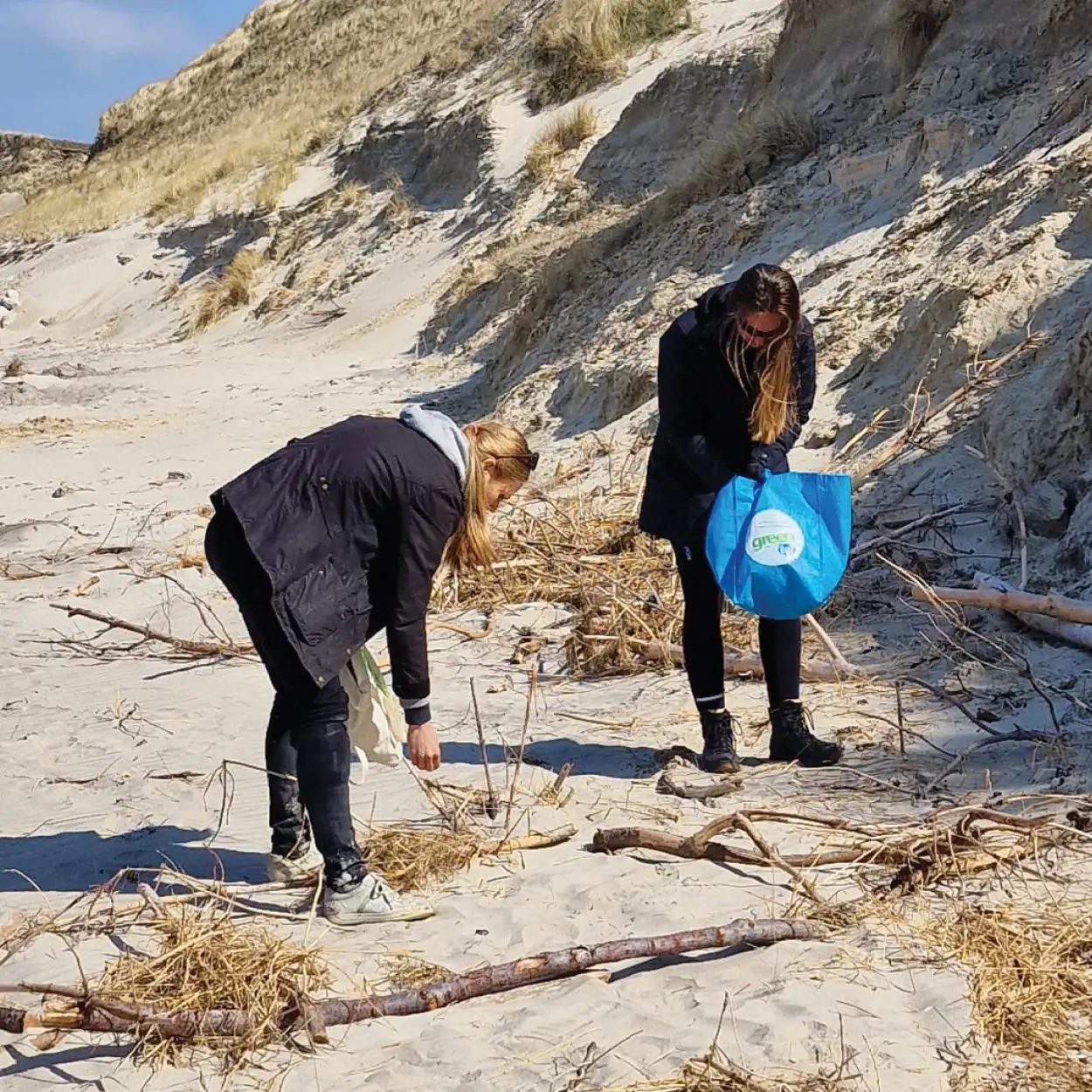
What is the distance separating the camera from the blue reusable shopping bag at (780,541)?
3.90 metres

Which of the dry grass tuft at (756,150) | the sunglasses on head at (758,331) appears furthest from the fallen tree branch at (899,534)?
the dry grass tuft at (756,150)

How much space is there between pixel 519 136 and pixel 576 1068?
1751 centimetres

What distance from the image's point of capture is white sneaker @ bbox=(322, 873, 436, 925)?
325 centimetres

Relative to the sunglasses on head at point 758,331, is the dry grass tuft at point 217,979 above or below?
below

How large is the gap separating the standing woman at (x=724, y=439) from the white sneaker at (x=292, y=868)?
1.25 m

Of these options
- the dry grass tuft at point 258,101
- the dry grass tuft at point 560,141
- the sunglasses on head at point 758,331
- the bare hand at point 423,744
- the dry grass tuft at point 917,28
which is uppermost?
the dry grass tuft at point 258,101

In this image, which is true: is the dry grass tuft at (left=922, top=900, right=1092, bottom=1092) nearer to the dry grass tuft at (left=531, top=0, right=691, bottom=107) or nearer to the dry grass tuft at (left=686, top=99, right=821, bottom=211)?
the dry grass tuft at (left=686, top=99, right=821, bottom=211)

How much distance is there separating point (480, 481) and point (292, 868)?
116 cm

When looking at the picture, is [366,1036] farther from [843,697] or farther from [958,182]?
[958,182]

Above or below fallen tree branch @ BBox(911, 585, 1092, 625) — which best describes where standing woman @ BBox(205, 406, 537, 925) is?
above

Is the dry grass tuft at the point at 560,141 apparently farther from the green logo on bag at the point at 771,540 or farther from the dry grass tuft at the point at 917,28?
the green logo on bag at the point at 771,540

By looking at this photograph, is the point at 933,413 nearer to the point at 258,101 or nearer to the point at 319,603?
the point at 319,603

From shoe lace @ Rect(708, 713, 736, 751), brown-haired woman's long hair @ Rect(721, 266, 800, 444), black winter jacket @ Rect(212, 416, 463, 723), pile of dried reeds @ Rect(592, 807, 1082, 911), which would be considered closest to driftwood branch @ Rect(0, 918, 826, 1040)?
pile of dried reeds @ Rect(592, 807, 1082, 911)

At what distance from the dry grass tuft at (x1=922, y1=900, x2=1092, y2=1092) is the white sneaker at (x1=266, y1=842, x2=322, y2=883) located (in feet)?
5.06
